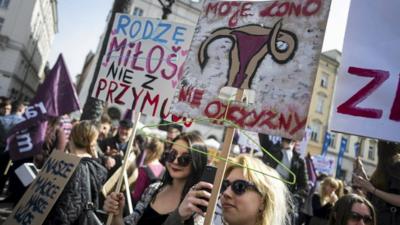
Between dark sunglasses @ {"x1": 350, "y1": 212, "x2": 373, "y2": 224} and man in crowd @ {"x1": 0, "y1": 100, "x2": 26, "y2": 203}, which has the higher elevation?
dark sunglasses @ {"x1": 350, "y1": 212, "x2": 373, "y2": 224}

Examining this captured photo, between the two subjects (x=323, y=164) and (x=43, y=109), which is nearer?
(x=43, y=109)

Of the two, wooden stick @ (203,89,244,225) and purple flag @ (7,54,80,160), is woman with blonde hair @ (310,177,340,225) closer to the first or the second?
purple flag @ (7,54,80,160)

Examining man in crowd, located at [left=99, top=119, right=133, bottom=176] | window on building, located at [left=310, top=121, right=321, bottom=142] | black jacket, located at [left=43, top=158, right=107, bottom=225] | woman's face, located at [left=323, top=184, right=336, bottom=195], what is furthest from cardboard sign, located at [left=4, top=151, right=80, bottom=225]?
window on building, located at [left=310, top=121, right=321, bottom=142]

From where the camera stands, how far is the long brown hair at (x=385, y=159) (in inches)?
105

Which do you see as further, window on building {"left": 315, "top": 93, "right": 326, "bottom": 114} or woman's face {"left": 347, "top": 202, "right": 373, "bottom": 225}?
window on building {"left": 315, "top": 93, "right": 326, "bottom": 114}

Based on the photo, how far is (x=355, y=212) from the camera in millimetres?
2787

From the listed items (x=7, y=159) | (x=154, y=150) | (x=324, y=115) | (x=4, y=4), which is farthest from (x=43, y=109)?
(x=324, y=115)

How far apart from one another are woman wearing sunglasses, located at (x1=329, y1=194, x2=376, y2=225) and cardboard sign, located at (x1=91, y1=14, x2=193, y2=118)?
1.68m

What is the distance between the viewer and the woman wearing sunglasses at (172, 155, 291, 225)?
177 cm

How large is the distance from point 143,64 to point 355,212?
2261 mm

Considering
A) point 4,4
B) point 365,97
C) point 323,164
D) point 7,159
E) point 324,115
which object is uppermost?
point 4,4

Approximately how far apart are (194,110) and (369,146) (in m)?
38.9

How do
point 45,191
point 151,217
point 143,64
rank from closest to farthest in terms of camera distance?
1. point 151,217
2. point 45,191
3. point 143,64

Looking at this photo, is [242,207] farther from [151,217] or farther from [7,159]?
[7,159]
